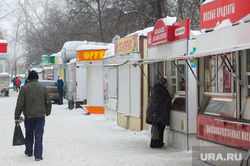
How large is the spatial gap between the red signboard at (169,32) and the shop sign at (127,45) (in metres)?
1.45

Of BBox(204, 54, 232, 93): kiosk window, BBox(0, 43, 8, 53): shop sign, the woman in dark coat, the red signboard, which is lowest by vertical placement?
the woman in dark coat

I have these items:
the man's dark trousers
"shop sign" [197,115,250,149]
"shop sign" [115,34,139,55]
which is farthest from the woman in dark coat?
"shop sign" [115,34,139,55]

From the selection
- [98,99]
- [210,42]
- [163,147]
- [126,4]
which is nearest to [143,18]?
[126,4]

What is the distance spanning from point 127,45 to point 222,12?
6.10 meters

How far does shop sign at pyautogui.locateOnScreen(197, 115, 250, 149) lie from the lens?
20.8 feet

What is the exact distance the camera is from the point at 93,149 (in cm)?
946

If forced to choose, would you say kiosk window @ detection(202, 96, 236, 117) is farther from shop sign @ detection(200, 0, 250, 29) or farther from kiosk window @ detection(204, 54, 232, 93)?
shop sign @ detection(200, 0, 250, 29)

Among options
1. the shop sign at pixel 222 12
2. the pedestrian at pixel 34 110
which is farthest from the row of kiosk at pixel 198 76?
the pedestrian at pixel 34 110

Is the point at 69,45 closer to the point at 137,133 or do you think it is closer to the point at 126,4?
the point at 126,4

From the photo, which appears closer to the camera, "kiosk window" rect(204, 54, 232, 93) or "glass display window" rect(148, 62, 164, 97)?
"kiosk window" rect(204, 54, 232, 93)

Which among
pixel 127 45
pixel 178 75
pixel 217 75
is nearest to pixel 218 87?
pixel 217 75

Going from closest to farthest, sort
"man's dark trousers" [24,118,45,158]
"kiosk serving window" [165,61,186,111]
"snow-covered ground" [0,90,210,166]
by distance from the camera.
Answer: "snow-covered ground" [0,90,210,166] < "man's dark trousers" [24,118,45,158] < "kiosk serving window" [165,61,186,111]

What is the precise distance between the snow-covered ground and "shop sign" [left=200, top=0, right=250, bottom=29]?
259cm

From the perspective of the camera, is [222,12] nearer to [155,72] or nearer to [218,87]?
[218,87]
